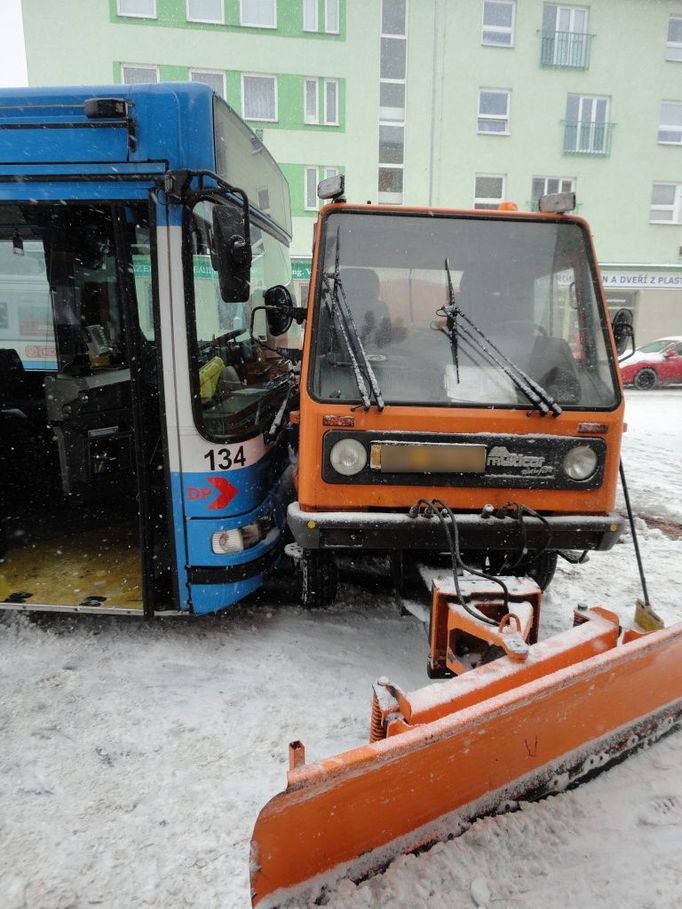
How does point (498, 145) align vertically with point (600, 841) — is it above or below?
above

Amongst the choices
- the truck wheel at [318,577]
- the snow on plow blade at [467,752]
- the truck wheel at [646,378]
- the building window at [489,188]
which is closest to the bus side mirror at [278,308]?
the truck wheel at [318,577]

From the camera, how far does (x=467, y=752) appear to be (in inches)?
79.8

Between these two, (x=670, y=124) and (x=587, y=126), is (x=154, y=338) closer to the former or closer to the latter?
(x=587, y=126)

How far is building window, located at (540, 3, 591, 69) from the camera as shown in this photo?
68.0 ft

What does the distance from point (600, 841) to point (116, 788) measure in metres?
1.92

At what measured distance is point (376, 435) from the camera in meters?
3.15

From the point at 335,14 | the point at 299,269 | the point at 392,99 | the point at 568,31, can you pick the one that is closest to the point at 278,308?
the point at 299,269

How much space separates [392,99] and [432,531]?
70.0ft

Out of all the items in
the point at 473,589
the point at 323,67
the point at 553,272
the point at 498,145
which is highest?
the point at 323,67

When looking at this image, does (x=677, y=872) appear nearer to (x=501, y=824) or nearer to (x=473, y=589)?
(x=501, y=824)

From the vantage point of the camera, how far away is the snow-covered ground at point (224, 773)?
2082 mm

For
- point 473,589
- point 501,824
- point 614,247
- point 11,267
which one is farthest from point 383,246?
point 614,247

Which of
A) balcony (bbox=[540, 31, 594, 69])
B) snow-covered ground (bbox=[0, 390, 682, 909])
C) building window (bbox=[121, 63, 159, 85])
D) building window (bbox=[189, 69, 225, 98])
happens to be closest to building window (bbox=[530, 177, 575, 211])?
balcony (bbox=[540, 31, 594, 69])

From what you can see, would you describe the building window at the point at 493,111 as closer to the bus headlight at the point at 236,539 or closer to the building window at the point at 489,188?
the building window at the point at 489,188
